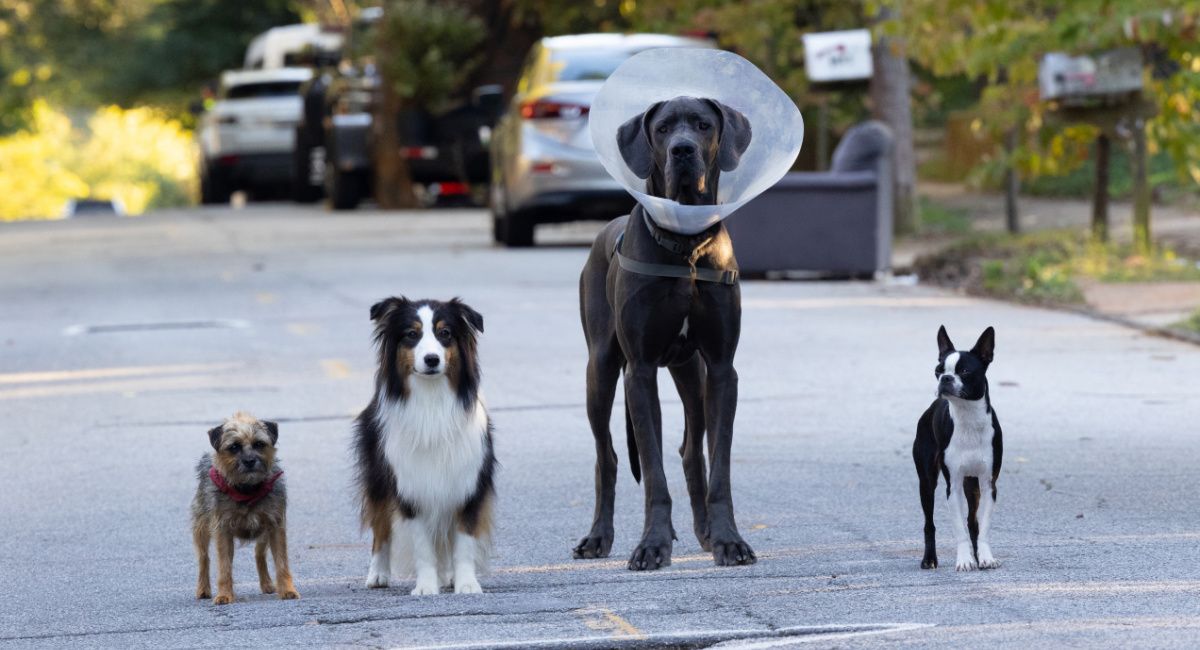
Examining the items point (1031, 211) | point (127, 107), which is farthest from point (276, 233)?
point (127, 107)

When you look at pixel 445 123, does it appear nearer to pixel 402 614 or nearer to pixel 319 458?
pixel 319 458

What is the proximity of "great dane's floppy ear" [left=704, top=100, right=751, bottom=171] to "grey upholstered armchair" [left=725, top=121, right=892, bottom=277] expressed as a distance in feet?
35.3

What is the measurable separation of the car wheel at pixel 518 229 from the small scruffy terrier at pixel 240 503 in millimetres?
15026

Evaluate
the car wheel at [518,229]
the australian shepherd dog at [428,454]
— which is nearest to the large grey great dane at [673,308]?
the australian shepherd dog at [428,454]

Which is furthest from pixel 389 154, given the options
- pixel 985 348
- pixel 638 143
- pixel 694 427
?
pixel 985 348

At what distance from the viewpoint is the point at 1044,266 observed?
658 inches

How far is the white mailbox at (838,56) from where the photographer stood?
2205 centimetres

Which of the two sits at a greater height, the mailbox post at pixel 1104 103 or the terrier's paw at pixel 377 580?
the mailbox post at pixel 1104 103

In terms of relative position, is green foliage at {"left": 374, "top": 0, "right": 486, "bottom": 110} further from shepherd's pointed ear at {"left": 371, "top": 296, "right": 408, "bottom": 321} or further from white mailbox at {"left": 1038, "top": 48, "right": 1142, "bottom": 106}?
shepherd's pointed ear at {"left": 371, "top": 296, "right": 408, "bottom": 321}

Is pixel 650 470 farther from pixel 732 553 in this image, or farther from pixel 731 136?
pixel 731 136

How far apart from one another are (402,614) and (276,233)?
21133 millimetres

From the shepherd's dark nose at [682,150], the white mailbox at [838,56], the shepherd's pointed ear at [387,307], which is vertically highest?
the white mailbox at [838,56]

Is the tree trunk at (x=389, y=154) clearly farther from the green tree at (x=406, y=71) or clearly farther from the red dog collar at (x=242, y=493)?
the red dog collar at (x=242, y=493)

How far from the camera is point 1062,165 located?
62.2ft
